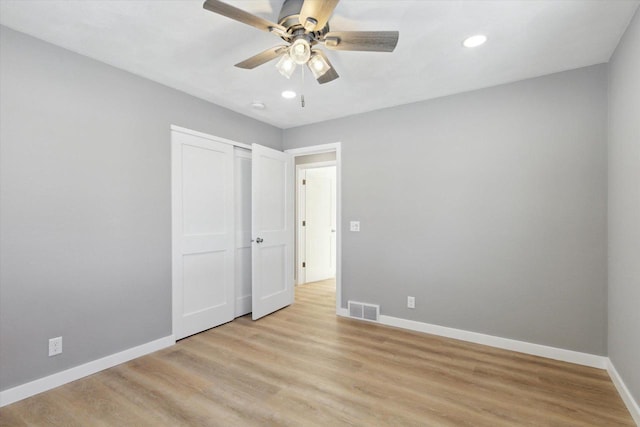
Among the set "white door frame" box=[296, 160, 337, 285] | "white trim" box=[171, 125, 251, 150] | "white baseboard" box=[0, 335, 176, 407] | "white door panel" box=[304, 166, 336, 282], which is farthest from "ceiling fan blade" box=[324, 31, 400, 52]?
"white door panel" box=[304, 166, 336, 282]

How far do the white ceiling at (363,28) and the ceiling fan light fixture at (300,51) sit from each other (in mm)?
303

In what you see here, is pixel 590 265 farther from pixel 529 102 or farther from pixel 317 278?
pixel 317 278

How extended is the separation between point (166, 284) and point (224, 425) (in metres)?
1.57

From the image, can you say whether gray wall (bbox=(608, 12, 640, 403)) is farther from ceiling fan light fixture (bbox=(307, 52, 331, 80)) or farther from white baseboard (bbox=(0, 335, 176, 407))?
white baseboard (bbox=(0, 335, 176, 407))

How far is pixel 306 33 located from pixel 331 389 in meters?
2.37

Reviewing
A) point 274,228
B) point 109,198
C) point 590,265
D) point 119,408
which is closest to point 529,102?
point 590,265

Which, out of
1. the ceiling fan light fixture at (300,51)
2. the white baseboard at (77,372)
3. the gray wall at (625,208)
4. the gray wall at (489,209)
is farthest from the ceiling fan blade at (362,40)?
the white baseboard at (77,372)

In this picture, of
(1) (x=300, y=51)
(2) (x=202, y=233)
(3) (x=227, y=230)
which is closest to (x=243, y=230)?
(3) (x=227, y=230)

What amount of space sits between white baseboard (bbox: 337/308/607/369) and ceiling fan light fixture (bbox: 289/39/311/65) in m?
2.88

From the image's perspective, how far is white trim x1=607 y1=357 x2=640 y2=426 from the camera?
6.01 feet

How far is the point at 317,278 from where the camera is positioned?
5.84 metres

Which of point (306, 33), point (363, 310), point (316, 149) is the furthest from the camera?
point (316, 149)

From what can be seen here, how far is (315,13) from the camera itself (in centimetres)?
156

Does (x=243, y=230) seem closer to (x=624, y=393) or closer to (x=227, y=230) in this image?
(x=227, y=230)
